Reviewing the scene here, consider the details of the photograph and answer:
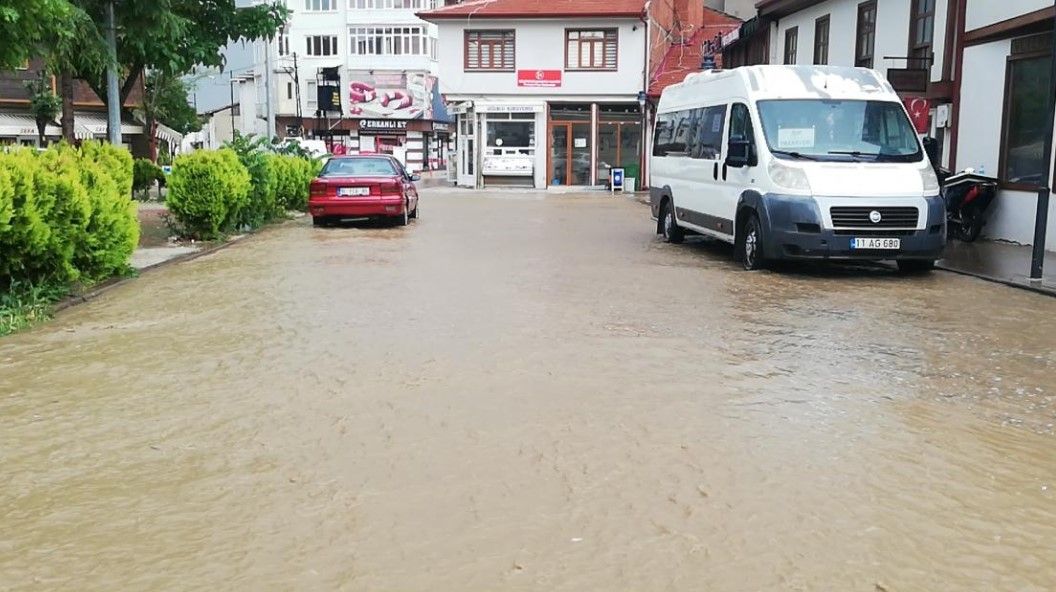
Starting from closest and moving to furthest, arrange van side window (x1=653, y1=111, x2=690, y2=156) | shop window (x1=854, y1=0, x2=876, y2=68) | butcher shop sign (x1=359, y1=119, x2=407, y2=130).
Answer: van side window (x1=653, y1=111, x2=690, y2=156), shop window (x1=854, y1=0, x2=876, y2=68), butcher shop sign (x1=359, y1=119, x2=407, y2=130)

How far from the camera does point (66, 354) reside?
7.95 metres

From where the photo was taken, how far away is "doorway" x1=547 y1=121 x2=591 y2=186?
41344mm

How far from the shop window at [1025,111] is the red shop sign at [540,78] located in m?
25.1

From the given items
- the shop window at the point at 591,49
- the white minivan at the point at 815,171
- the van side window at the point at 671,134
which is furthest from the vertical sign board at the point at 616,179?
the white minivan at the point at 815,171

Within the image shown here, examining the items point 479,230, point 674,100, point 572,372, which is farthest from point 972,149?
point 572,372

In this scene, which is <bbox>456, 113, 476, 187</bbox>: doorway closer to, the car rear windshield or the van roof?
the car rear windshield

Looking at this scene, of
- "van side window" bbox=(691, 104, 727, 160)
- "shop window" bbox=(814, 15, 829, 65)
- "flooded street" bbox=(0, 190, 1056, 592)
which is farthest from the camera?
"shop window" bbox=(814, 15, 829, 65)

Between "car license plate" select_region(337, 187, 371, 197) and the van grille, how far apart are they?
10.4m

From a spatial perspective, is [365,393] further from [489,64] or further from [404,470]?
[489,64]

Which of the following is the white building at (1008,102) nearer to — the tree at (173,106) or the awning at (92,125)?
the awning at (92,125)

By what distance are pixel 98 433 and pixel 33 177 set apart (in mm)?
4675

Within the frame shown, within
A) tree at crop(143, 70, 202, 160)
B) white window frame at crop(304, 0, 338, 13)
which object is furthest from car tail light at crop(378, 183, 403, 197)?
white window frame at crop(304, 0, 338, 13)

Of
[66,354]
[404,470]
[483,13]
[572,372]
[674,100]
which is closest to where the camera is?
[404,470]

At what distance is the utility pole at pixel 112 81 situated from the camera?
691 inches
